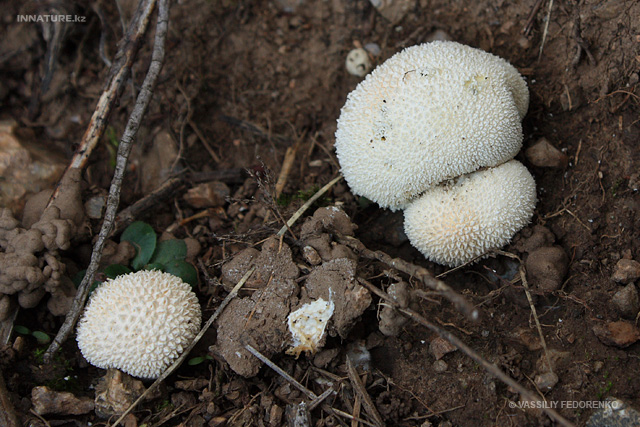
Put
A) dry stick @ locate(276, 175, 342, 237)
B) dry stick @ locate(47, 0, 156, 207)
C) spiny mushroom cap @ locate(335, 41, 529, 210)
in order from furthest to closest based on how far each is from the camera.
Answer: dry stick @ locate(47, 0, 156, 207), dry stick @ locate(276, 175, 342, 237), spiny mushroom cap @ locate(335, 41, 529, 210)

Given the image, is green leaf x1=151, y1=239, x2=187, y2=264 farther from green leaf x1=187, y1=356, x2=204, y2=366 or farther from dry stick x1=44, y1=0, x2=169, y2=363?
green leaf x1=187, y1=356, x2=204, y2=366

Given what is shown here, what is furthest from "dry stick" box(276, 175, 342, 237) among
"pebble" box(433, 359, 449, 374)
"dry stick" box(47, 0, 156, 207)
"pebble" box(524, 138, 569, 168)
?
"dry stick" box(47, 0, 156, 207)

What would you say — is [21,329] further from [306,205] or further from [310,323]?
[306,205]

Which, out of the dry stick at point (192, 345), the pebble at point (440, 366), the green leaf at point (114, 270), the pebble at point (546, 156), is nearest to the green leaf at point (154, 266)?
the green leaf at point (114, 270)

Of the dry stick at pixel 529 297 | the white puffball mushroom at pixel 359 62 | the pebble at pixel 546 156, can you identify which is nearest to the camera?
the dry stick at pixel 529 297

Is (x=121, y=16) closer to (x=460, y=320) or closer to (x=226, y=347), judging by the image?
(x=226, y=347)

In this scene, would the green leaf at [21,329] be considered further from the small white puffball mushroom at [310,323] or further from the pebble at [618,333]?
the pebble at [618,333]
